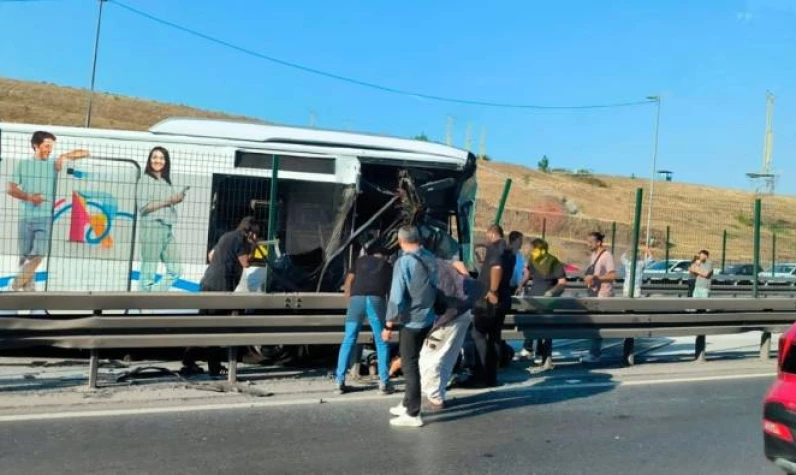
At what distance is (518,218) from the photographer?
123ft

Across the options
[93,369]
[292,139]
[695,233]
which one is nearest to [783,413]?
[93,369]

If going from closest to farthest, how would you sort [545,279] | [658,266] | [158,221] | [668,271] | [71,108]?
[158,221] < [545,279] < [668,271] < [658,266] < [71,108]

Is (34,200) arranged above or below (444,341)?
above

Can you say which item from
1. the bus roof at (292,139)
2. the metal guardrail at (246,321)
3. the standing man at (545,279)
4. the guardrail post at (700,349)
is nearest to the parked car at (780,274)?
the guardrail post at (700,349)

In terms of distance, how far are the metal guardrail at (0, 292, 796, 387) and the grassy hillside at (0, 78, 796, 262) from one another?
296 inches

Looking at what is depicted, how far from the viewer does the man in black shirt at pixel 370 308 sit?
7680 mm

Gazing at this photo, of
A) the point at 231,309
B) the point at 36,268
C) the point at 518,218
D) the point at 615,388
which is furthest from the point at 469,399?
the point at 518,218

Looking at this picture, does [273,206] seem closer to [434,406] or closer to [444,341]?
[444,341]

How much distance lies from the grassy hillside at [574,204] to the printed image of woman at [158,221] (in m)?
11.2

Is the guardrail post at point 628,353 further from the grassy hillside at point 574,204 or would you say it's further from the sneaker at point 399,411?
the grassy hillside at point 574,204

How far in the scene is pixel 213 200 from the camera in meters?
9.02

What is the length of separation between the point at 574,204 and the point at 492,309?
45278mm

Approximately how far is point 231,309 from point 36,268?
2388 millimetres

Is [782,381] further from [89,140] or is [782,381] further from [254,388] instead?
[89,140]
